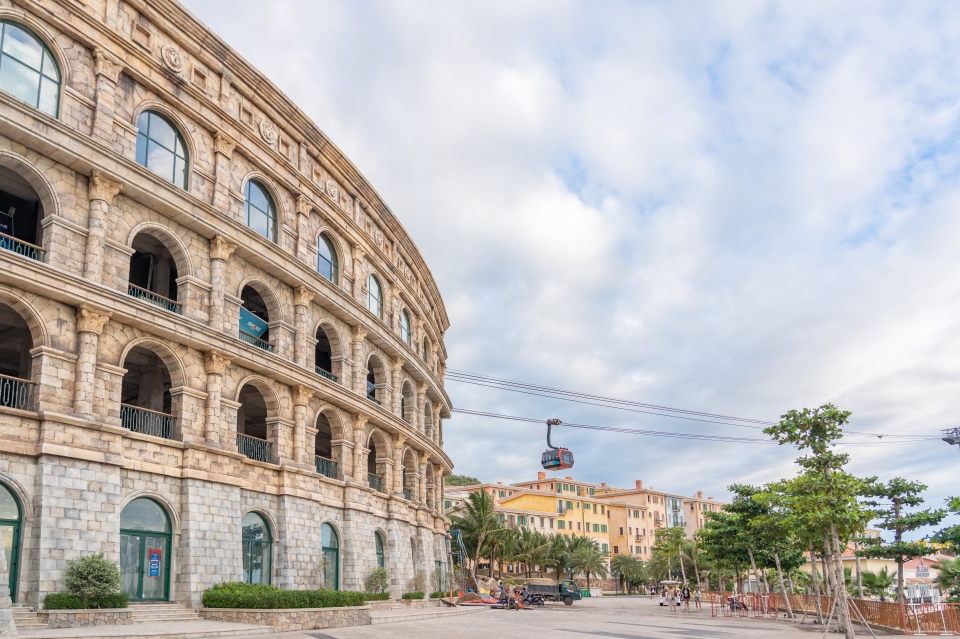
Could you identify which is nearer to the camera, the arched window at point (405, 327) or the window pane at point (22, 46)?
the window pane at point (22, 46)

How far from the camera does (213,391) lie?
85.9 ft

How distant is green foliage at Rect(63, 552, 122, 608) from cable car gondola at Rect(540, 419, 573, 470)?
27489 millimetres

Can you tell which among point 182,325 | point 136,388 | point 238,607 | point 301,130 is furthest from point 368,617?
point 301,130

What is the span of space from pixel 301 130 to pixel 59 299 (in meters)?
14.8

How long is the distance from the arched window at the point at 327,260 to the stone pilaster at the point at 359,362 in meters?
2.63

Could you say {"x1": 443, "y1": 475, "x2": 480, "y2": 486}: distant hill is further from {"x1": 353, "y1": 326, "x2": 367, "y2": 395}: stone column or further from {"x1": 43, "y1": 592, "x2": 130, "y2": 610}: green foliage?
{"x1": 43, "y1": 592, "x2": 130, "y2": 610}: green foliage

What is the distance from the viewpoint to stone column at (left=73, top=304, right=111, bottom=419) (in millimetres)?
21562

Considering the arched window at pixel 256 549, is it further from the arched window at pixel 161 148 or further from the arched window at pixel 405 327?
the arched window at pixel 405 327

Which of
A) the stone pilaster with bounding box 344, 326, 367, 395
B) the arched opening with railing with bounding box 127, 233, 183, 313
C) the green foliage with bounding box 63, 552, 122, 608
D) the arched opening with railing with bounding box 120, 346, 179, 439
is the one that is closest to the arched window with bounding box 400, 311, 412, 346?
the stone pilaster with bounding box 344, 326, 367, 395

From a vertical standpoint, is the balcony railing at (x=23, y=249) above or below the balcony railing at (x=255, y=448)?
above

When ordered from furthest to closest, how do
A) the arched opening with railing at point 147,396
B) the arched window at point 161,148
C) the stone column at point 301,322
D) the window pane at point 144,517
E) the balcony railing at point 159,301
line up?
the stone column at point 301,322 < the balcony railing at point 159,301 < the arched window at point 161,148 < the arched opening with railing at point 147,396 < the window pane at point 144,517

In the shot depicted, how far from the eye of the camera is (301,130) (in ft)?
110

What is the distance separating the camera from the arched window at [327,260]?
34469 mm

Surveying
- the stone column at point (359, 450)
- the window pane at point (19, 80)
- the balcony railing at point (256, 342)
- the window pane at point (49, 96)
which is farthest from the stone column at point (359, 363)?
the window pane at point (19, 80)
